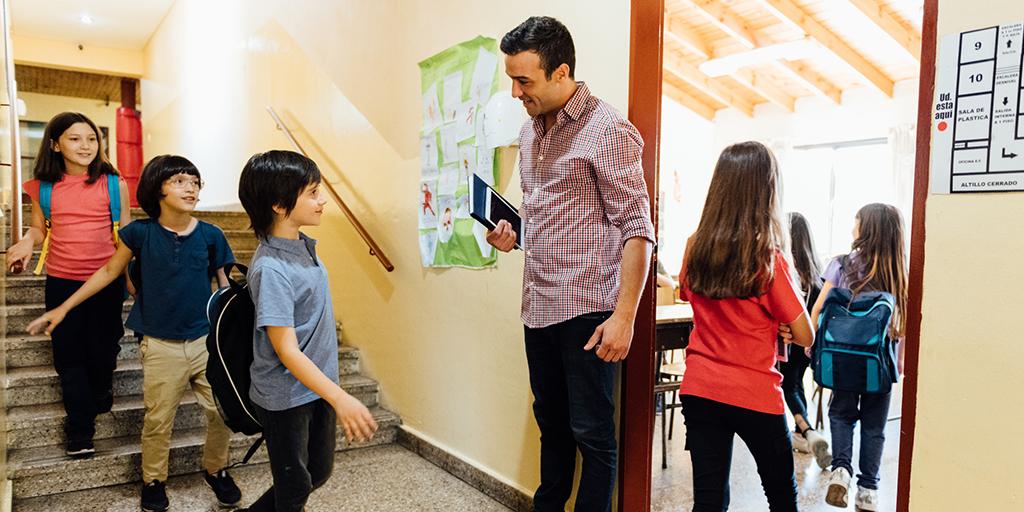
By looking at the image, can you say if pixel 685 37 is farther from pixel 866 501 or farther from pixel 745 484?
pixel 866 501

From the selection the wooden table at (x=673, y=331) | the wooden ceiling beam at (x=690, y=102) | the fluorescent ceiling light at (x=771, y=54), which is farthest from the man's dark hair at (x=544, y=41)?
the wooden ceiling beam at (x=690, y=102)

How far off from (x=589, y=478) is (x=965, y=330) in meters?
0.95

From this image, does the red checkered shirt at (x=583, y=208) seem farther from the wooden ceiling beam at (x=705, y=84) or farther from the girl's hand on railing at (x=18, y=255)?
the wooden ceiling beam at (x=705, y=84)

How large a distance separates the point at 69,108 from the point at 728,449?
11487 mm

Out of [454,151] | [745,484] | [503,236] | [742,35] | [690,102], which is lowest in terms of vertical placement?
[745,484]

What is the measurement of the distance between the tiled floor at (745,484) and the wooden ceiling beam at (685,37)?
4362mm

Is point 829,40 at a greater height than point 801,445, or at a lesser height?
greater

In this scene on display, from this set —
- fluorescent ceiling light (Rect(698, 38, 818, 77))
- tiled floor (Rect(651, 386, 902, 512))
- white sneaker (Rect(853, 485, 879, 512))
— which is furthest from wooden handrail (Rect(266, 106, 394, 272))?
fluorescent ceiling light (Rect(698, 38, 818, 77))

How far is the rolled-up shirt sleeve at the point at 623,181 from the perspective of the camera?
158cm

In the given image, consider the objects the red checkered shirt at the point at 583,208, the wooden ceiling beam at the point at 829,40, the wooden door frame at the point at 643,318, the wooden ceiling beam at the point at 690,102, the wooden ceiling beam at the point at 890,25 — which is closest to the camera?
the red checkered shirt at the point at 583,208

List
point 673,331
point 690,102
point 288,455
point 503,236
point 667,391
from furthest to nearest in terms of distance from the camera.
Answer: point 690,102 → point 667,391 → point 673,331 → point 503,236 → point 288,455

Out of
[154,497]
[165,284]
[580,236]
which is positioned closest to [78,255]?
[165,284]

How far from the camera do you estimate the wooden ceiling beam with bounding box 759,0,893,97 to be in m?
5.33

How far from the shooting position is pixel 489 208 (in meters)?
1.75
